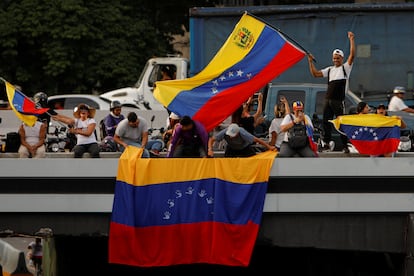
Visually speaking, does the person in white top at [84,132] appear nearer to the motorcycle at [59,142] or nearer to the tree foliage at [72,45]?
the motorcycle at [59,142]

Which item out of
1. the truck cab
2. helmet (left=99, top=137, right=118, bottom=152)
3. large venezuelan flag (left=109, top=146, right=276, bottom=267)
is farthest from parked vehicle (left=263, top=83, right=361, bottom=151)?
the truck cab

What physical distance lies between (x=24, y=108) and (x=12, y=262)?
493 cm

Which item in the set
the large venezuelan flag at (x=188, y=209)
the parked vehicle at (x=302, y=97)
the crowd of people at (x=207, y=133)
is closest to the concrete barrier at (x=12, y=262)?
the large venezuelan flag at (x=188, y=209)

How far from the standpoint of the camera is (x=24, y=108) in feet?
60.7

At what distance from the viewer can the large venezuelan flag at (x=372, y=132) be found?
17484 mm

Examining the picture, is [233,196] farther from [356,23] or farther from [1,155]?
[356,23]

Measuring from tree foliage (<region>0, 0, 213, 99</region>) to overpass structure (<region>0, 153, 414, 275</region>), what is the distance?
72.9 feet

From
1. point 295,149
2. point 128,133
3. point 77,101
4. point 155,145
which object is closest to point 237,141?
point 295,149

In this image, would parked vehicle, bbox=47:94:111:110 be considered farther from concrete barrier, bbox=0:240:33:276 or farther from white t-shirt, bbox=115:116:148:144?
concrete barrier, bbox=0:240:33:276

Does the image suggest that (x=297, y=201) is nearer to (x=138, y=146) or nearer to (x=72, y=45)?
(x=138, y=146)

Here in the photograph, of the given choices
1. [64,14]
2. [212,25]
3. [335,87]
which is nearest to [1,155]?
[335,87]

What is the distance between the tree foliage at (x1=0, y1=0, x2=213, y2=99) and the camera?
40.3 metres

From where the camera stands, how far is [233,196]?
17.4 metres

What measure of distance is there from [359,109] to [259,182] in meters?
1.90
